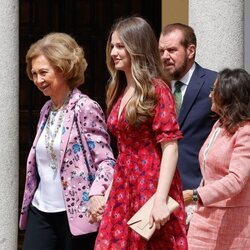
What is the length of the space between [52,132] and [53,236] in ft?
1.93

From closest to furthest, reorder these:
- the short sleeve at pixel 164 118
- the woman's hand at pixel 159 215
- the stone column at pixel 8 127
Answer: the woman's hand at pixel 159 215 → the short sleeve at pixel 164 118 → the stone column at pixel 8 127

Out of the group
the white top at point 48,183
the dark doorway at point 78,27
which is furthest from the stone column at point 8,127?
the dark doorway at point 78,27

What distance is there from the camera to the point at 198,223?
21.6 ft

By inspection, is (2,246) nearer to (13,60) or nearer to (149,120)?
(13,60)

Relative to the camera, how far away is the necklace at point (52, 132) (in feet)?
21.1

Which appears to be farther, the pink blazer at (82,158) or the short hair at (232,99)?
the short hair at (232,99)

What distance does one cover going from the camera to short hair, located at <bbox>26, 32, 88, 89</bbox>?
652 centimetres

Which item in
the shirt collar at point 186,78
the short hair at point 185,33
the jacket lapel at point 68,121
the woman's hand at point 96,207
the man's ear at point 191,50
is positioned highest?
the short hair at point 185,33

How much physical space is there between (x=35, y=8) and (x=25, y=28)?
24 cm

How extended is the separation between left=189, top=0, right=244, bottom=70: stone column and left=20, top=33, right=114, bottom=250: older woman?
5.90 feet

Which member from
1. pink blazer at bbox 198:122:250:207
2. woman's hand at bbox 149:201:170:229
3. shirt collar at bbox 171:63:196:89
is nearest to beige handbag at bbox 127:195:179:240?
woman's hand at bbox 149:201:170:229

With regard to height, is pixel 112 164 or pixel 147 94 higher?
pixel 147 94

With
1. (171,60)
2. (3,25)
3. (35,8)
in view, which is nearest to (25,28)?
(35,8)

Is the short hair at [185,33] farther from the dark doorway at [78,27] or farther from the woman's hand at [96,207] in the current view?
the dark doorway at [78,27]
